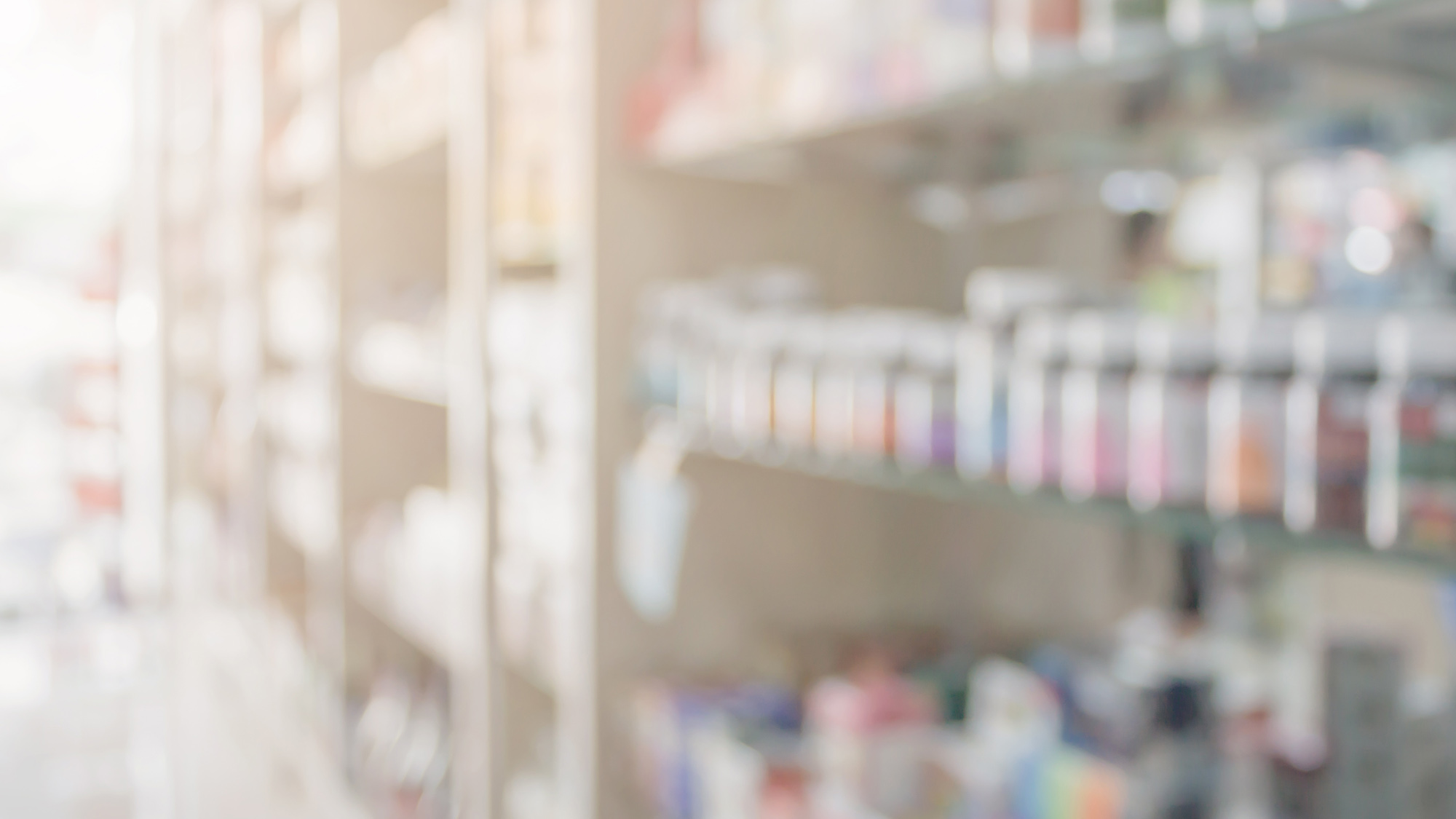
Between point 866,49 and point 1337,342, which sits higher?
point 866,49

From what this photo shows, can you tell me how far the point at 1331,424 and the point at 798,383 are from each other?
70 cm

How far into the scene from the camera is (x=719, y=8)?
1741mm

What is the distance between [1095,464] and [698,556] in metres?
0.93

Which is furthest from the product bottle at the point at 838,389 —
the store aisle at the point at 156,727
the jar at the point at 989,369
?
the store aisle at the point at 156,727

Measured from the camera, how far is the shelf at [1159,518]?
87 cm

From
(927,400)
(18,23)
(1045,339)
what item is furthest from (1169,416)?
(18,23)

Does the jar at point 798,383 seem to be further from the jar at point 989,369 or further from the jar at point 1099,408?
the jar at point 1099,408

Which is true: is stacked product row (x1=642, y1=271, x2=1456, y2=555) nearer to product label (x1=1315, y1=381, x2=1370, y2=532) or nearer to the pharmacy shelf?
product label (x1=1315, y1=381, x2=1370, y2=532)

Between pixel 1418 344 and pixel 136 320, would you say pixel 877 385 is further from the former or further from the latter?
pixel 136 320

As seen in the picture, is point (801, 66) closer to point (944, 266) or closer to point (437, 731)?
point (944, 266)

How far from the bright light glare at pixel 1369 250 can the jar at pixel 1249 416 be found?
42cm

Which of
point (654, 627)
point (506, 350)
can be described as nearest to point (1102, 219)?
point (654, 627)

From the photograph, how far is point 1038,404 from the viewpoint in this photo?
3.81 ft

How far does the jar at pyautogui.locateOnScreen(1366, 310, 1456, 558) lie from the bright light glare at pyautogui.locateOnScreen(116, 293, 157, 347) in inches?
231
